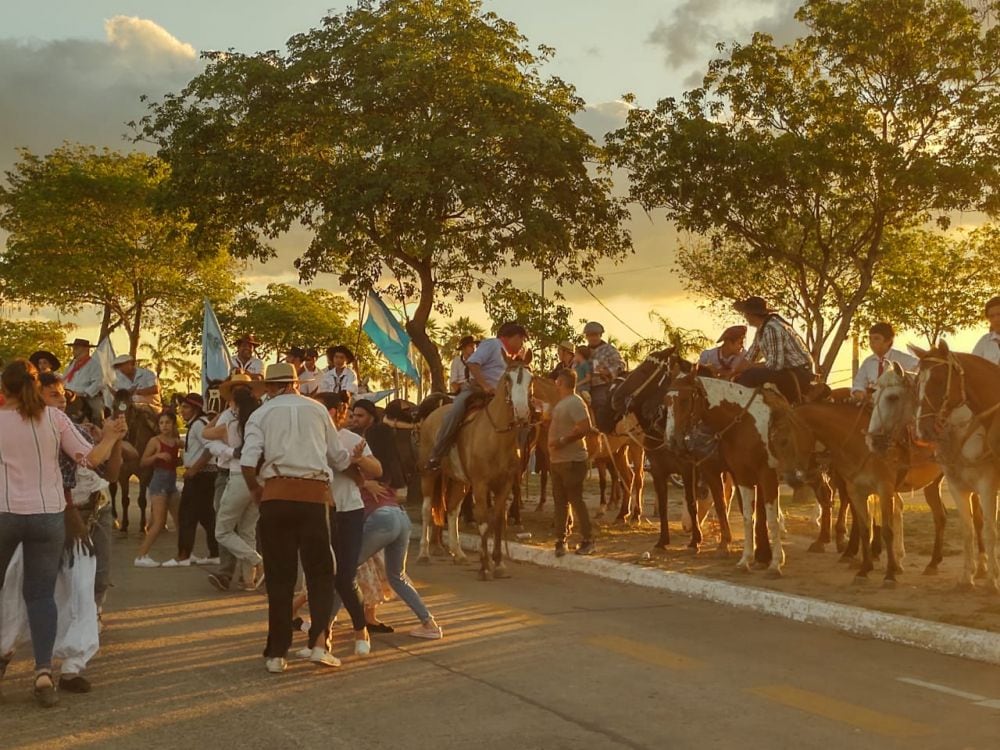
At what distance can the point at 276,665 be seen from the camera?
926cm

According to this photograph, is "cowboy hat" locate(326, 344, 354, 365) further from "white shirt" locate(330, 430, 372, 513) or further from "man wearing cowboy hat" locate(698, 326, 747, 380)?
"white shirt" locate(330, 430, 372, 513)

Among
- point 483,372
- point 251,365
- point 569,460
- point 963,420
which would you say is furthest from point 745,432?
point 251,365

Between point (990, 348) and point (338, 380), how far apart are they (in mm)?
10350

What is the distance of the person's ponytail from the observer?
8.34m

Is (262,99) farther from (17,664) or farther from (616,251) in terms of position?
(17,664)

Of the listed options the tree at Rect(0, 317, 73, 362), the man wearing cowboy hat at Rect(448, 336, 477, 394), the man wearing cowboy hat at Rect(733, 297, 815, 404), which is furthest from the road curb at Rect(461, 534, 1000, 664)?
the tree at Rect(0, 317, 73, 362)

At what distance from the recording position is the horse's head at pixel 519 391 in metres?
14.3

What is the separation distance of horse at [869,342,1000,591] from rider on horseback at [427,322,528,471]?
4.44m

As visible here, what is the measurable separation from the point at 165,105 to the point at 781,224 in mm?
13805

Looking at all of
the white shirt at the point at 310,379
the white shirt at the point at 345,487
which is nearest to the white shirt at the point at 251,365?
the white shirt at the point at 310,379

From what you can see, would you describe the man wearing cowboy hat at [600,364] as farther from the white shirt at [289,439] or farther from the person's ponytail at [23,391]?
the person's ponytail at [23,391]

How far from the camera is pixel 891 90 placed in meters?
27.4

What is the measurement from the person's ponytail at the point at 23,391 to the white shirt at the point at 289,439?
150cm

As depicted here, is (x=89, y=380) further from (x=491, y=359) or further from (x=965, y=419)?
(x=965, y=419)
